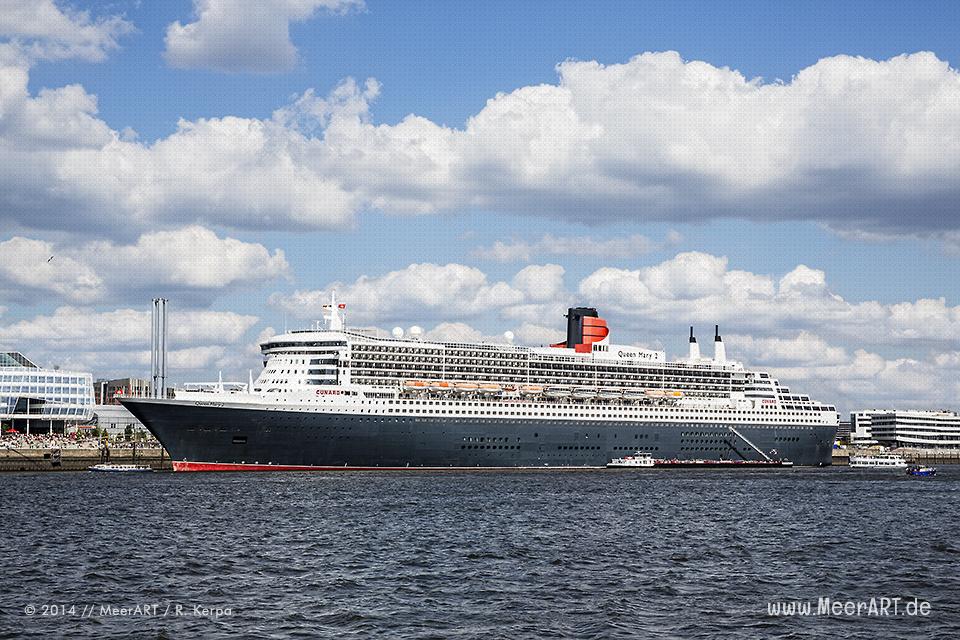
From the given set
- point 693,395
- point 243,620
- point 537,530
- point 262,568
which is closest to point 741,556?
point 537,530

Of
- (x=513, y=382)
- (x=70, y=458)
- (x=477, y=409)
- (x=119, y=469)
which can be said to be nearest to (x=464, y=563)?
(x=477, y=409)

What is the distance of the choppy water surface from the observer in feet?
98.8

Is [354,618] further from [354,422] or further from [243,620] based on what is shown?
[354,422]

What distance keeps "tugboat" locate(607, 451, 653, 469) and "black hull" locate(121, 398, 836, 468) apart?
0.54 meters

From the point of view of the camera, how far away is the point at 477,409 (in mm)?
99875

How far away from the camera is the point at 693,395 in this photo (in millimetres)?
117375

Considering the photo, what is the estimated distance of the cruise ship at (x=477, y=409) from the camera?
294ft

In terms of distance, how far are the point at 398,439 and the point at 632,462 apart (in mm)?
23862

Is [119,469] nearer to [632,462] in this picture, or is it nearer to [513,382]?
[513,382]

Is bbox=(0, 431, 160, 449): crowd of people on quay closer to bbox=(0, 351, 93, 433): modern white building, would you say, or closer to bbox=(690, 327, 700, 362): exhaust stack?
Answer: bbox=(0, 351, 93, 433): modern white building

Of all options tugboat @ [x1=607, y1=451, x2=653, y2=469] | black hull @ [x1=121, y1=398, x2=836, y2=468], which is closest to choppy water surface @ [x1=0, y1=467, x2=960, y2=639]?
black hull @ [x1=121, y1=398, x2=836, y2=468]

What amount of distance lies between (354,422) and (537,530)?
4377cm

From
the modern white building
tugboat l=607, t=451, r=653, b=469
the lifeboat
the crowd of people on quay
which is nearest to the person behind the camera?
the lifeboat

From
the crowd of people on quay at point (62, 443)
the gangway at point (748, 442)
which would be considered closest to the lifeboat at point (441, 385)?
the gangway at point (748, 442)
